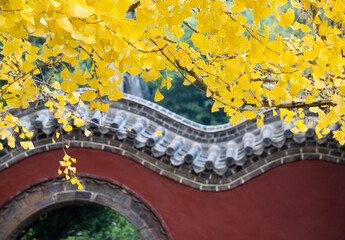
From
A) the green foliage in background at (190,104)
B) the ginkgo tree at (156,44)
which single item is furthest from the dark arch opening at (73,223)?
the green foliage in background at (190,104)

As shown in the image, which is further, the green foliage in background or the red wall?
the green foliage in background

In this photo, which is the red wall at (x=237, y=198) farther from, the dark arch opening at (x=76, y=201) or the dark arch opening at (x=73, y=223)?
the dark arch opening at (x=73, y=223)

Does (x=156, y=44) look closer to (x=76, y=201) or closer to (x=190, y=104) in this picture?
(x=76, y=201)

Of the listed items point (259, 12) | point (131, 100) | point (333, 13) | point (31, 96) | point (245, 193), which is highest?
point (131, 100)

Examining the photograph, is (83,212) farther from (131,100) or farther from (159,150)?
(159,150)

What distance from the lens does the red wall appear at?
4.26 m

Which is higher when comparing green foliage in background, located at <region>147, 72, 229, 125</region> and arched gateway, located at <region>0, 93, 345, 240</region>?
green foliage in background, located at <region>147, 72, 229, 125</region>

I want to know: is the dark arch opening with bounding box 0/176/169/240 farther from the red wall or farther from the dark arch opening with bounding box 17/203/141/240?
the dark arch opening with bounding box 17/203/141/240

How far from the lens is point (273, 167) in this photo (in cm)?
438

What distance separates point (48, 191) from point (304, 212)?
2.48m

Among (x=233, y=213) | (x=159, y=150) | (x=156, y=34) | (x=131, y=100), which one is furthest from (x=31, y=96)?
(x=131, y=100)

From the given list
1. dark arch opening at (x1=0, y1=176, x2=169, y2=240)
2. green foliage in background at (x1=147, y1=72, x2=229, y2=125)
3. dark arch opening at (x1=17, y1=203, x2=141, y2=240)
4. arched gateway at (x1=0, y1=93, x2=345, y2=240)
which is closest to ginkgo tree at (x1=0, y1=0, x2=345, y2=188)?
arched gateway at (x1=0, y1=93, x2=345, y2=240)

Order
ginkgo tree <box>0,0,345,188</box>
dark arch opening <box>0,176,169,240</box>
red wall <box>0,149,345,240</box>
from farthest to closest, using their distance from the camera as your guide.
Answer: dark arch opening <box>0,176,169,240</box> → red wall <box>0,149,345,240</box> → ginkgo tree <box>0,0,345,188</box>

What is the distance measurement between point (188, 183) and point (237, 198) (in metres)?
0.49
